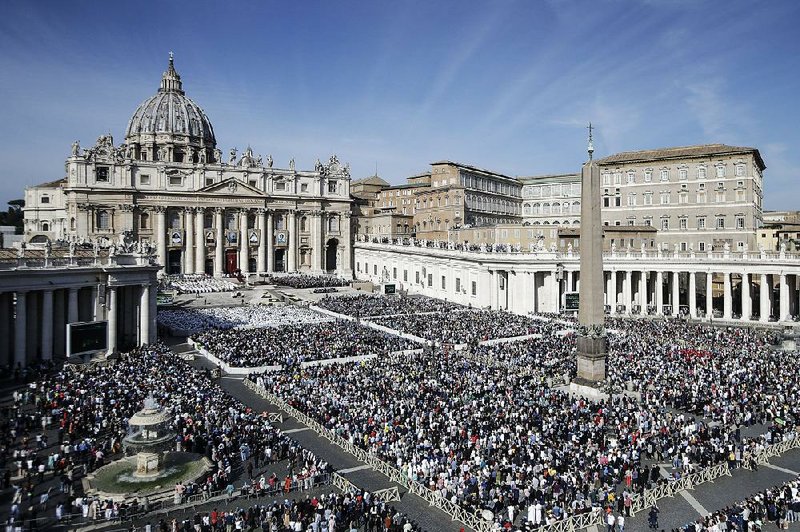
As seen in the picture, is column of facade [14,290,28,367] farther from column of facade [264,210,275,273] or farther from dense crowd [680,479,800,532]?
column of facade [264,210,275,273]

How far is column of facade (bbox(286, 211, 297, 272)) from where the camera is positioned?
93.2 meters

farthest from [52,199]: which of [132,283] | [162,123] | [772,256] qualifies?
[772,256]

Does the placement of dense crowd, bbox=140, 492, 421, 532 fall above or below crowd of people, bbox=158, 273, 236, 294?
below

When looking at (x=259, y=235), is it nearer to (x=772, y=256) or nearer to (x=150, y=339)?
(x=150, y=339)

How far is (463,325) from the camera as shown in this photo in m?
46.7

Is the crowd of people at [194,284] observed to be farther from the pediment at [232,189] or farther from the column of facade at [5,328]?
the column of facade at [5,328]

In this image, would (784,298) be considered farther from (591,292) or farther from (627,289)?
(591,292)

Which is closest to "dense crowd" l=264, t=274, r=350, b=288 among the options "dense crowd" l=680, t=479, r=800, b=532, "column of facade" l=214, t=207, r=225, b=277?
"column of facade" l=214, t=207, r=225, b=277

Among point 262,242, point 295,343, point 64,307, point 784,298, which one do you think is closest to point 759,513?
point 295,343

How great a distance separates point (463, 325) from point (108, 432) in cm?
2839

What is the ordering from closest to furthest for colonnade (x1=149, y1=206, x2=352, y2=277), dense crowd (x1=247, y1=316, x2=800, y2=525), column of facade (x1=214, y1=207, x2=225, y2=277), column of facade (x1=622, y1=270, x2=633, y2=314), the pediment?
dense crowd (x1=247, y1=316, x2=800, y2=525) → column of facade (x1=622, y1=270, x2=633, y2=314) → colonnade (x1=149, y1=206, x2=352, y2=277) → the pediment → column of facade (x1=214, y1=207, x2=225, y2=277)

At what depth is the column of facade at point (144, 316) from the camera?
40.5 metres

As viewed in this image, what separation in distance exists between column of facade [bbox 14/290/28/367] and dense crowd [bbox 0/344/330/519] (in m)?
4.27

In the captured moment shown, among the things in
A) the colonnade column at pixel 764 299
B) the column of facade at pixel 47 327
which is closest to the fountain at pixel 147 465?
the column of facade at pixel 47 327
